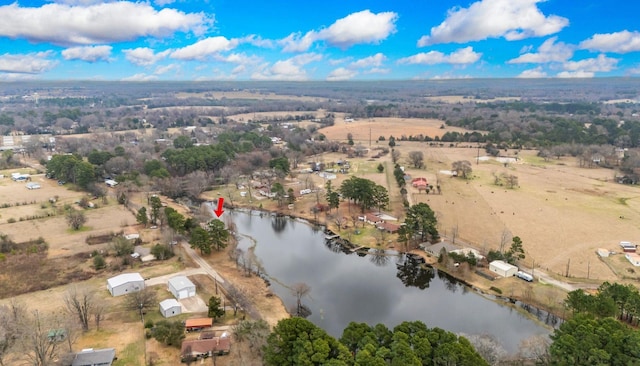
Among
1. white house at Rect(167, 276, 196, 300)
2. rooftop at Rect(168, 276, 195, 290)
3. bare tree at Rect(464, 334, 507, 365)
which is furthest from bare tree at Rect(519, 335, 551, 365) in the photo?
rooftop at Rect(168, 276, 195, 290)

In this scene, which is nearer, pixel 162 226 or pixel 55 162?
pixel 162 226

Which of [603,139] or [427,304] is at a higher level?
[603,139]

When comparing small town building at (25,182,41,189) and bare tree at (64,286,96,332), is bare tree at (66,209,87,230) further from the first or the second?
small town building at (25,182,41,189)

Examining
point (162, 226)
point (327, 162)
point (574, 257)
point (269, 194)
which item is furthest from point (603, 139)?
point (162, 226)

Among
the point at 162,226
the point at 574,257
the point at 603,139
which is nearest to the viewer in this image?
the point at 574,257

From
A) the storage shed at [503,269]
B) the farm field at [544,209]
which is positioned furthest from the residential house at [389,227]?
the storage shed at [503,269]

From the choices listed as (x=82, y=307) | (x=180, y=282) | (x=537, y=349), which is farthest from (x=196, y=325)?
(x=537, y=349)

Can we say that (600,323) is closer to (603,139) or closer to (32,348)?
(32,348)
